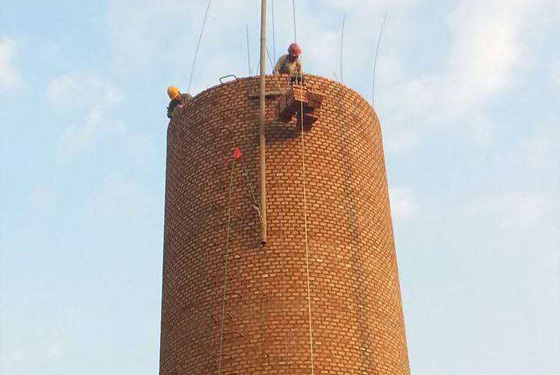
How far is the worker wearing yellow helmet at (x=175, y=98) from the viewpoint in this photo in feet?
81.7

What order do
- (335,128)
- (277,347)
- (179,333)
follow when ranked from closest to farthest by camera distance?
(277,347), (179,333), (335,128)

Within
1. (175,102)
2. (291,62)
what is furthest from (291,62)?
(175,102)

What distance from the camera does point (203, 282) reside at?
2142 cm

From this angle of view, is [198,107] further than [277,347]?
Yes

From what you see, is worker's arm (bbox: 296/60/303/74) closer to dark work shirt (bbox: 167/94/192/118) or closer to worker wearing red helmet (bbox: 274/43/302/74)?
worker wearing red helmet (bbox: 274/43/302/74)

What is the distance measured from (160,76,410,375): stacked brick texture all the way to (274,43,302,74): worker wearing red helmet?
0.75m

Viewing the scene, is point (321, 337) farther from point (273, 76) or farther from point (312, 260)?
point (273, 76)

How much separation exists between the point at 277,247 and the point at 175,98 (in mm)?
5987

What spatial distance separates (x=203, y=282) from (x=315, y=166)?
382 centimetres

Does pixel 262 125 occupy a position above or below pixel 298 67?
below

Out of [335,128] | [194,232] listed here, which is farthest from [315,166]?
[194,232]

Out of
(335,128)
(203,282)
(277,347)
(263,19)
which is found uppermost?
(263,19)

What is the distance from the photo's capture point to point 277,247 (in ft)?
69.4

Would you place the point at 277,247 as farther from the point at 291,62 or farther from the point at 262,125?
the point at 291,62
